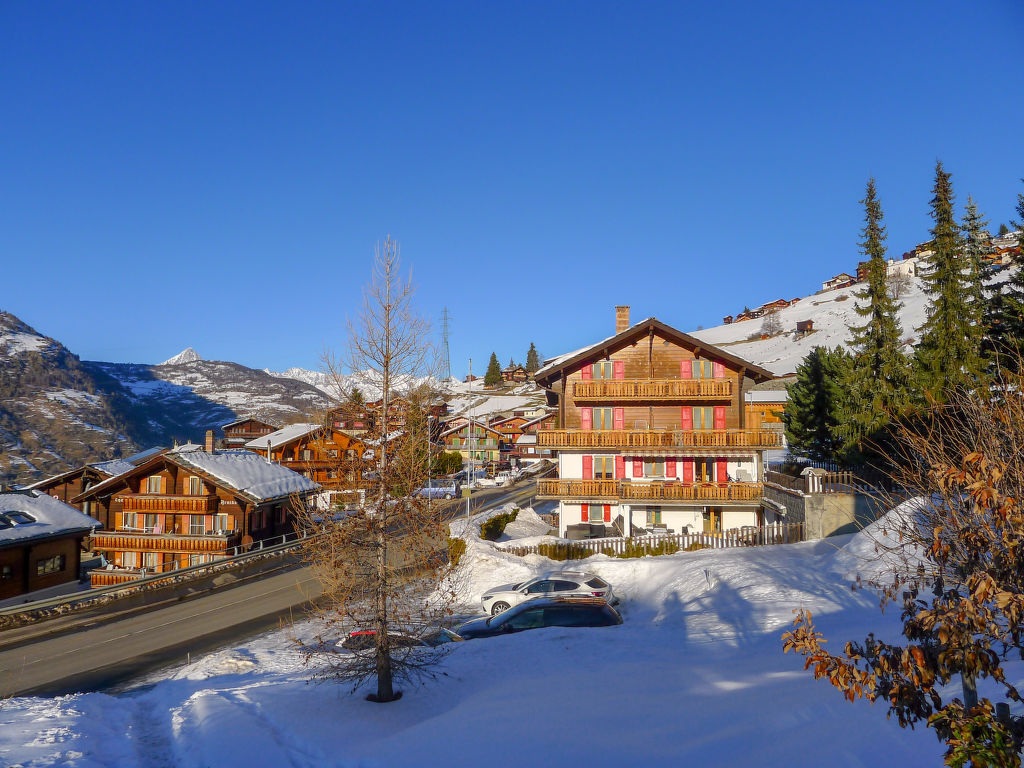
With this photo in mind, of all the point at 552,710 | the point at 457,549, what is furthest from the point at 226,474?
the point at 552,710

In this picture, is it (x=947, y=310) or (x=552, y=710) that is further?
(x=947, y=310)

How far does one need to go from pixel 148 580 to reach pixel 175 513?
7.74m

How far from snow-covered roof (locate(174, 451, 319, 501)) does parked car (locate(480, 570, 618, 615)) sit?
18086 mm

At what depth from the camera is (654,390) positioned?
35.2 m

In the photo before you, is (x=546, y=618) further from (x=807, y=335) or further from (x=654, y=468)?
(x=807, y=335)

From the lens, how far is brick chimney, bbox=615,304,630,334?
134 feet

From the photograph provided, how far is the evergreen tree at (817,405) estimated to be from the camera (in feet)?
130

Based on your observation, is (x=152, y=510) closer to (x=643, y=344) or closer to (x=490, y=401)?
(x=643, y=344)

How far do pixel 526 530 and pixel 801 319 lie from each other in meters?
130

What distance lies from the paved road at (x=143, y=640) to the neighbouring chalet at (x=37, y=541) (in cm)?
1098

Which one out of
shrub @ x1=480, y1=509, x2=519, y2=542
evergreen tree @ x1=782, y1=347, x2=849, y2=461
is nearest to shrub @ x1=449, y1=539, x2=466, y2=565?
shrub @ x1=480, y1=509, x2=519, y2=542

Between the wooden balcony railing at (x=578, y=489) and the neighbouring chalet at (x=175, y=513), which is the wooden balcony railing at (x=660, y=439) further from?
the neighbouring chalet at (x=175, y=513)

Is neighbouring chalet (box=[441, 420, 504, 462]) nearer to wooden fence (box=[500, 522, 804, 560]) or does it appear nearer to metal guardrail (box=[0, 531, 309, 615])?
metal guardrail (box=[0, 531, 309, 615])

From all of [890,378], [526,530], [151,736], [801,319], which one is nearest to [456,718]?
[151,736]
